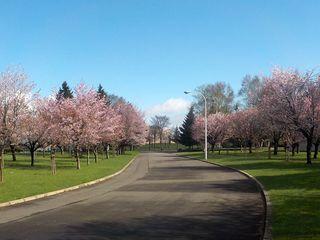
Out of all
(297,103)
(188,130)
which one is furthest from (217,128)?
(297,103)

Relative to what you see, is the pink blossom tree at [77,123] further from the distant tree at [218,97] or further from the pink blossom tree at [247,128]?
the distant tree at [218,97]

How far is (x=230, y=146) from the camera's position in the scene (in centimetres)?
11231

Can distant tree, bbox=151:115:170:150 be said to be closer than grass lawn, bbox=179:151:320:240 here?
No

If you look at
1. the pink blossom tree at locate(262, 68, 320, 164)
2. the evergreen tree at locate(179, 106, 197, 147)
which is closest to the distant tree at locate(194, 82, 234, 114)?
the evergreen tree at locate(179, 106, 197, 147)

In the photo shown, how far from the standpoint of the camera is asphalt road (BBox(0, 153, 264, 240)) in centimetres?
1075

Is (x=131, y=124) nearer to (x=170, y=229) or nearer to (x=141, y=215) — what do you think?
(x=141, y=215)

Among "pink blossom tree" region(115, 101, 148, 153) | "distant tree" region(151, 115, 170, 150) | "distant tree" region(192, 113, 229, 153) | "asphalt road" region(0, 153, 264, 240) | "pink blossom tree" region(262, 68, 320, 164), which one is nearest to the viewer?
"asphalt road" region(0, 153, 264, 240)

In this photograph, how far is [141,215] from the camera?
13.6 metres

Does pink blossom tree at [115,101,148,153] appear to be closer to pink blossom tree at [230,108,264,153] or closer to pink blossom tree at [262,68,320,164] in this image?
pink blossom tree at [230,108,264,153]

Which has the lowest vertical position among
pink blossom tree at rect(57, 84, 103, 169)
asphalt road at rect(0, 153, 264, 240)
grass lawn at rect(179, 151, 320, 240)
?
asphalt road at rect(0, 153, 264, 240)

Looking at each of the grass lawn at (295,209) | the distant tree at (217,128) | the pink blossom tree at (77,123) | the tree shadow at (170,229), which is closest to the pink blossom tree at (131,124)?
the distant tree at (217,128)

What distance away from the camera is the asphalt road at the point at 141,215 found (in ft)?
35.3

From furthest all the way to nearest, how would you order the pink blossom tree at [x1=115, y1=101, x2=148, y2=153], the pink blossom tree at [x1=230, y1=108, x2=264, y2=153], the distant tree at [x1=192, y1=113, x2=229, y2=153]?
the distant tree at [x1=192, y1=113, x2=229, y2=153]
the pink blossom tree at [x1=115, y1=101, x2=148, y2=153]
the pink blossom tree at [x1=230, y1=108, x2=264, y2=153]

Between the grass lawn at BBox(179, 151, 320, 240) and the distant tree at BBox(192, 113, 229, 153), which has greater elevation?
the distant tree at BBox(192, 113, 229, 153)
